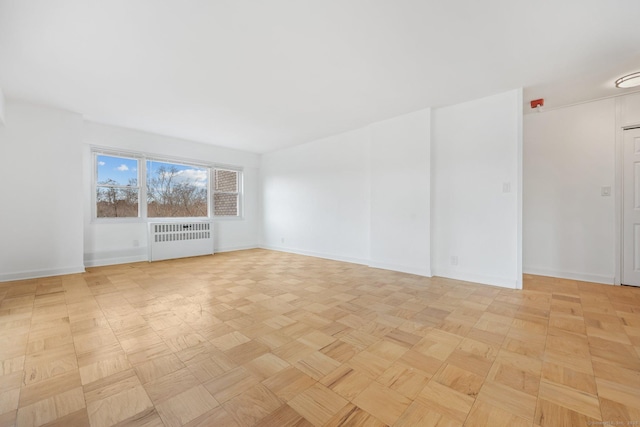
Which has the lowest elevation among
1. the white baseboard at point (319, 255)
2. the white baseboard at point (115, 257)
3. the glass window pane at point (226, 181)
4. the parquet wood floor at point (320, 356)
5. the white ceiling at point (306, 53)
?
the parquet wood floor at point (320, 356)

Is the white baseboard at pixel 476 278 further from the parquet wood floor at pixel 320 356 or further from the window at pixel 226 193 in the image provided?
the window at pixel 226 193

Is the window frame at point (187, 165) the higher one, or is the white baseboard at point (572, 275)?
the window frame at point (187, 165)

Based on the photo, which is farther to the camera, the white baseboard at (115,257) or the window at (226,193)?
the window at (226,193)

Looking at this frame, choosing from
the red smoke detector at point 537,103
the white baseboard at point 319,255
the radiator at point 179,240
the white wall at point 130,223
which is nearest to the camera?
the red smoke detector at point 537,103

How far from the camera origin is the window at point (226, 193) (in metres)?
6.23

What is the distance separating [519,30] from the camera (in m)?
2.11

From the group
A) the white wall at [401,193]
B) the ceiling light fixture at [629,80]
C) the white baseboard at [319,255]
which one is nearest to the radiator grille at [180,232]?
the white baseboard at [319,255]

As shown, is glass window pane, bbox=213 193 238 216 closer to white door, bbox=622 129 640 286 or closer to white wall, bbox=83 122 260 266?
white wall, bbox=83 122 260 266

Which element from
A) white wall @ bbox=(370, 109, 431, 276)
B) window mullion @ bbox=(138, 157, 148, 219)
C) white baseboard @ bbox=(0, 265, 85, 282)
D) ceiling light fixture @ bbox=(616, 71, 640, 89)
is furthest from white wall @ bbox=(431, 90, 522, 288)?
white baseboard @ bbox=(0, 265, 85, 282)

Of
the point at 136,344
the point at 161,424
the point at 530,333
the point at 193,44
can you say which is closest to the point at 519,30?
the point at 530,333

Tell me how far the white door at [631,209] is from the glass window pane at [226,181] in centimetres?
701

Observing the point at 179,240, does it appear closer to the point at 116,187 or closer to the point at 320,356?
the point at 116,187

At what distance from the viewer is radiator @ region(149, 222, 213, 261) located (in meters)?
4.99

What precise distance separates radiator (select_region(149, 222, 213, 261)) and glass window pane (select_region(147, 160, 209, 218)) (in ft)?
1.16
